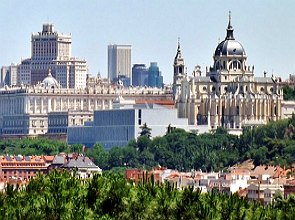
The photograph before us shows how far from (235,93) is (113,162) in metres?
28.7

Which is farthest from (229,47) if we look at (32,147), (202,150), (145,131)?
(202,150)

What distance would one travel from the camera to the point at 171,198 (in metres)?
73.9

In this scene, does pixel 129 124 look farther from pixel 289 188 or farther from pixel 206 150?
pixel 289 188

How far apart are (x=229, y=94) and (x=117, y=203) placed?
11472cm

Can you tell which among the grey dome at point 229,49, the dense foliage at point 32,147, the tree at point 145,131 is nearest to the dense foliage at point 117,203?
the dense foliage at point 32,147

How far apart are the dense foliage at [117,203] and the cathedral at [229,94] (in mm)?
106726

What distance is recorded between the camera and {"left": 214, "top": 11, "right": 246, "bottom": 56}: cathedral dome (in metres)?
190

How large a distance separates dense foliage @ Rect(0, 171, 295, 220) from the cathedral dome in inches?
4467

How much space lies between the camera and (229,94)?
188 meters

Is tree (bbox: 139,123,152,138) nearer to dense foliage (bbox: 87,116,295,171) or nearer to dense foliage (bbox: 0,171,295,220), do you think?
dense foliage (bbox: 87,116,295,171)

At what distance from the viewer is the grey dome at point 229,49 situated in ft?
625

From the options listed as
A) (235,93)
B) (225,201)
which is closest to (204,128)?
(235,93)

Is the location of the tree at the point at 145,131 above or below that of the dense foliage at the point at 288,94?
below

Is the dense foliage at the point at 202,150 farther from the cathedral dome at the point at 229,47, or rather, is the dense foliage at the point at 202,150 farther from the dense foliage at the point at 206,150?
the cathedral dome at the point at 229,47
